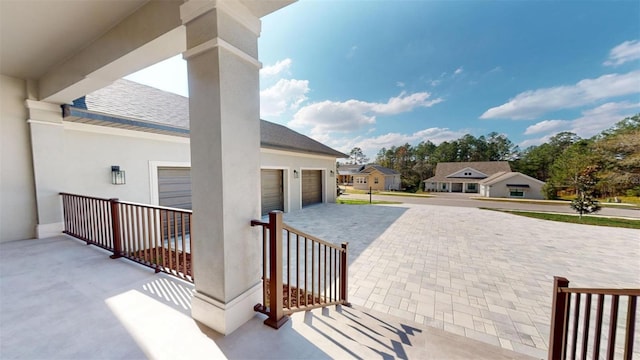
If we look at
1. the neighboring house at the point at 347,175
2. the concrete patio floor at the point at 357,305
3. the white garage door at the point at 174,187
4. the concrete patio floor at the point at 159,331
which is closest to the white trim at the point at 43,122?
the white garage door at the point at 174,187

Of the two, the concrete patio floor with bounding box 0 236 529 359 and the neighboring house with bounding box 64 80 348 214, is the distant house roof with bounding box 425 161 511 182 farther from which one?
the concrete patio floor with bounding box 0 236 529 359

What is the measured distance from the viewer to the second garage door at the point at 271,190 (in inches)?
350

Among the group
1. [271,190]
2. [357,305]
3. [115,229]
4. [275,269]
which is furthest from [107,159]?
[357,305]

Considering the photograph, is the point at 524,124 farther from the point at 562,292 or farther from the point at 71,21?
the point at 71,21

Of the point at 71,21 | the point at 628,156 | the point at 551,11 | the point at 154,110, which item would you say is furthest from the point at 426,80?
the point at 71,21

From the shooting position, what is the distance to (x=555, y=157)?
3306 centimetres

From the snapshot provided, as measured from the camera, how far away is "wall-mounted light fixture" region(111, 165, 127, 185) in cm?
477

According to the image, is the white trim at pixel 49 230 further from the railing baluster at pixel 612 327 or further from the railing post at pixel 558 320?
the railing baluster at pixel 612 327

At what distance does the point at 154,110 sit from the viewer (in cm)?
578

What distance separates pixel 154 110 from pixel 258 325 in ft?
20.5

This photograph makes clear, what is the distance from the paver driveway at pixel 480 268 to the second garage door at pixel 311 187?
10.5 feet

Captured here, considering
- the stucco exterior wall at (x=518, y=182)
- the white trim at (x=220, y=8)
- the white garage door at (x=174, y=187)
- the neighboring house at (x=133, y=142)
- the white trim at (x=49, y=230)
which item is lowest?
the stucco exterior wall at (x=518, y=182)

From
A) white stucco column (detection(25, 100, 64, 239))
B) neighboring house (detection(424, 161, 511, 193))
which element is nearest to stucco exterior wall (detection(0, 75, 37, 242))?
white stucco column (detection(25, 100, 64, 239))

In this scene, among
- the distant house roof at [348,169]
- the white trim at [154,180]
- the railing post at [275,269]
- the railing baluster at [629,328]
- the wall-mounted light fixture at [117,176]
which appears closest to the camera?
the railing baluster at [629,328]
